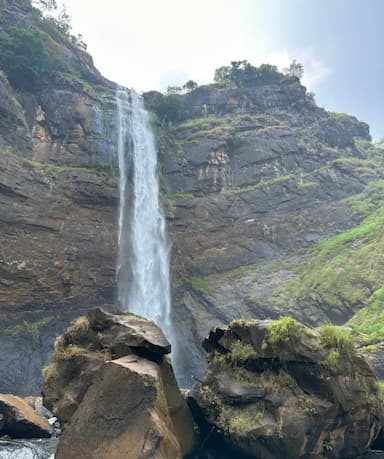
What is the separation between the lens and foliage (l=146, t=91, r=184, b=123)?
4622 cm

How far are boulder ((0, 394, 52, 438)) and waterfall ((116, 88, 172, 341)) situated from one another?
54.6ft

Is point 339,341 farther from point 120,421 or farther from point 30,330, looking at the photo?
point 30,330

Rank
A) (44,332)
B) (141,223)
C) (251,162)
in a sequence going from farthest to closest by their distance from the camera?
(251,162) < (141,223) < (44,332)

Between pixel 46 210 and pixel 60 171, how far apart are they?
387cm

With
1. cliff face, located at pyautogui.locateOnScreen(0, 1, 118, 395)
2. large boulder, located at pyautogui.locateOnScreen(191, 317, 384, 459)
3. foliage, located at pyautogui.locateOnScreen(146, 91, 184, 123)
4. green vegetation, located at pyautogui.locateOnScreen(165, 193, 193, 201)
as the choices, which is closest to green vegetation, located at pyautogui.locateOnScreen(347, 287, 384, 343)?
large boulder, located at pyautogui.locateOnScreen(191, 317, 384, 459)

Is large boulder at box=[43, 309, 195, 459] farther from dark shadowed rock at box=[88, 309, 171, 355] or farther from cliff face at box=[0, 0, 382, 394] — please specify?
cliff face at box=[0, 0, 382, 394]

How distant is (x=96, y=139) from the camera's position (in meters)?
35.9

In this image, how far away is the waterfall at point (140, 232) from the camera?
31719mm

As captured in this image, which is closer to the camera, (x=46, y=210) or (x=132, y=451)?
(x=132, y=451)

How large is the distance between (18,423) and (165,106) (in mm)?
38953

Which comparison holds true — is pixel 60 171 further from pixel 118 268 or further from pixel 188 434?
pixel 188 434

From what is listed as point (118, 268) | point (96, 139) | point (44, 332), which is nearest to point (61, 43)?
point (96, 139)

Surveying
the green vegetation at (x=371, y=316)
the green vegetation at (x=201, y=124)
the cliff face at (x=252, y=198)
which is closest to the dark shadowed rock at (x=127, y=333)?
the green vegetation at (x=371, y=316)

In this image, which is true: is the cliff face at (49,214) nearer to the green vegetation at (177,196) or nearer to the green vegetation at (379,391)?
the green vegetation at (177,196)
